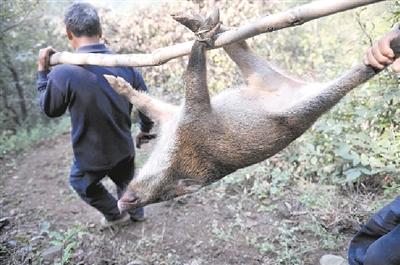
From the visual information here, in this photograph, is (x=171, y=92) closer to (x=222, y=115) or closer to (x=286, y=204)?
(x=286, y=204)

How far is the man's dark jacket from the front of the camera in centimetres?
347

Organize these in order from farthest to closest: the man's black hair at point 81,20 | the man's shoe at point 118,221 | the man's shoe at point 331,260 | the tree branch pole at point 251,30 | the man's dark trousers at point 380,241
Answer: the man's shoe at point 118,221, the man's shoe at point 331,260, the man's black hair at point 81,20, the man's dark trousers at point 380,241, the tree branch pole at point 251,30

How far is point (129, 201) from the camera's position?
339 cm

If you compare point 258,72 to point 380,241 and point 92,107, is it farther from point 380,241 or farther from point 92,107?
point 380,241

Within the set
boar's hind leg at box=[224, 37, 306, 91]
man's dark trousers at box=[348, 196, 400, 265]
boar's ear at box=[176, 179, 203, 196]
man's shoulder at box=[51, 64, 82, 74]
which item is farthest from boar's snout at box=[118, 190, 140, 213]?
man's dark trousers at box=[348, 196, 400, 265]

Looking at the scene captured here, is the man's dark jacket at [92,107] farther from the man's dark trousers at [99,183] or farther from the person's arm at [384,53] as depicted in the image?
the person's arm at [384,53]

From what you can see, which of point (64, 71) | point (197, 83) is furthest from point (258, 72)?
point (64, 71)

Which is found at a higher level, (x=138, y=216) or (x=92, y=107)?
(x=92, y=107)

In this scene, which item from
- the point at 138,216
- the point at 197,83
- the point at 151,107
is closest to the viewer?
the point at 197,83

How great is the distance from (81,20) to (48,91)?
0.55 meters

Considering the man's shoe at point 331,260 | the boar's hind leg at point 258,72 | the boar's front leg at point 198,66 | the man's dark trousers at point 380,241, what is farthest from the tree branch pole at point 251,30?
the man's shoe at point 331,260

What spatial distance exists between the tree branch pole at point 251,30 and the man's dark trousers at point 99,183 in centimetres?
118

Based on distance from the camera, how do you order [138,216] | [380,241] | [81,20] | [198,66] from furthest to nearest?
[138,216] → [81,20] → [198,66] → [380,241]

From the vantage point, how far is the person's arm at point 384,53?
2.12 m
